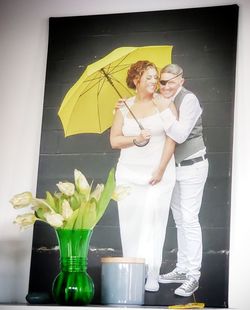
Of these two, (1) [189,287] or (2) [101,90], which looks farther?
(2) [101,90]

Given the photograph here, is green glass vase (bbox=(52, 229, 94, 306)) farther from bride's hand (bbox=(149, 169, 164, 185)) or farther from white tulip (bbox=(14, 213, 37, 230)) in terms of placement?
bride's hand (bbox=(149, 169, 164, 185))

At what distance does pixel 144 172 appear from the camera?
8.83ft

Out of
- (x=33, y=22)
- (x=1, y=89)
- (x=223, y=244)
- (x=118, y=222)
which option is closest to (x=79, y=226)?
(x=118, y=222)

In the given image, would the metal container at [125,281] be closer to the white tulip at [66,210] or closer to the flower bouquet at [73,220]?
the flower bouquet at [73,220]

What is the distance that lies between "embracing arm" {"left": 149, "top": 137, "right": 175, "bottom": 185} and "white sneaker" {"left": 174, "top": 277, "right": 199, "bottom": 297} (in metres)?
0.41

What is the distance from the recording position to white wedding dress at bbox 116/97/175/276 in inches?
103

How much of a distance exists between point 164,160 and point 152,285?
1.63ft

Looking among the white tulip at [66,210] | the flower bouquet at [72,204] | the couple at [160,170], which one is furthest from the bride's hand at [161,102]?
the white tulip at [66,210]

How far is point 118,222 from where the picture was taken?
2672 mm

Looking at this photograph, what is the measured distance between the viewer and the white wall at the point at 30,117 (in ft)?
8.43

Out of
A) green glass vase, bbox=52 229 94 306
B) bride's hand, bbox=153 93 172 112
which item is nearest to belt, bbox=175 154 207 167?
bride's hand, bbox=153 93 172 112

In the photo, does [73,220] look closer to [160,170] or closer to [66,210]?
[66,210]

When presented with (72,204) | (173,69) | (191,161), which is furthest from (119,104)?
(72,204)

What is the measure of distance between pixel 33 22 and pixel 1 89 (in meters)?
0.34
